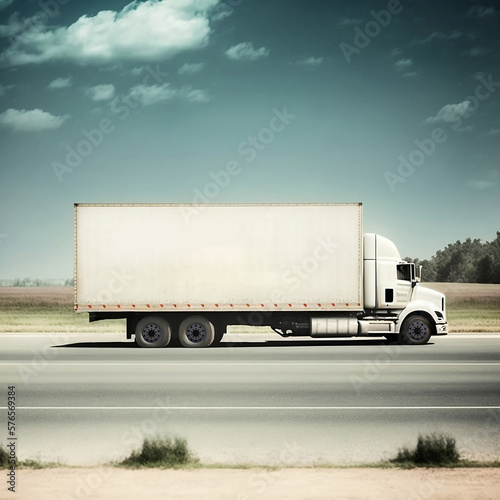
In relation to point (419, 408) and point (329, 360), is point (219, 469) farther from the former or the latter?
point (329, 360)

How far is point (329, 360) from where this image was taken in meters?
17.7

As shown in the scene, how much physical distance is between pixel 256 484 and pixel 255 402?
5128 millimetres

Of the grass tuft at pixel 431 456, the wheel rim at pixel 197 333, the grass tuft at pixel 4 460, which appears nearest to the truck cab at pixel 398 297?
the wheel rim at pixel 197 333

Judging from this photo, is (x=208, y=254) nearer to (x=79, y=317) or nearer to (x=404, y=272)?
(x=404, y=272)

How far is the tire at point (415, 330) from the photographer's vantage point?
2206 cm

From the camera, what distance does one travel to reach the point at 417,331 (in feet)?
72.6

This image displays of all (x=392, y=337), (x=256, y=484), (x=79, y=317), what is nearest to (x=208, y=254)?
(x=392, y=337)

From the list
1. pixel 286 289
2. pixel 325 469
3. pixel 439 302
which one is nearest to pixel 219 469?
pixel 325 469

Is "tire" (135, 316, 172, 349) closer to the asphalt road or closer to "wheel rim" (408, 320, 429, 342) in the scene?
the asphalt road

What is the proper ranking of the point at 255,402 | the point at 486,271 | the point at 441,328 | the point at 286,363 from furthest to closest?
the point at 486,271 → the point at 441,328 → the point at 286,363 → the point at 255,402

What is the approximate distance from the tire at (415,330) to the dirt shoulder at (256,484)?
15.7m

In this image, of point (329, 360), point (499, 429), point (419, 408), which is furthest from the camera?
point (329, 360)

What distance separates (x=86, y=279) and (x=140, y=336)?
2313 mm

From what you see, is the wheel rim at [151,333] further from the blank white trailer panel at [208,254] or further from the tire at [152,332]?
the blank white trailer panel at [208,254]
